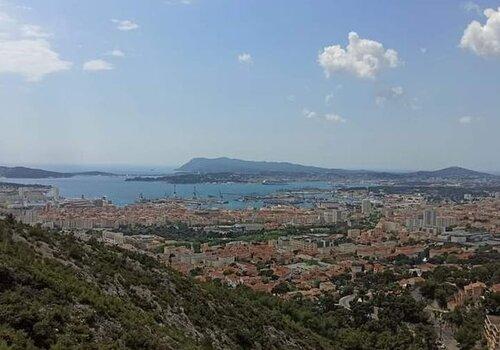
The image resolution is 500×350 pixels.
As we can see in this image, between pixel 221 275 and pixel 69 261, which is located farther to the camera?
pixel 221 275

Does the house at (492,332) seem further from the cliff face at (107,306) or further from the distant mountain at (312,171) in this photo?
the distant mountain at (312,171)

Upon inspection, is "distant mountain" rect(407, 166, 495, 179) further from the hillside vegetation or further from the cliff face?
the cliff face

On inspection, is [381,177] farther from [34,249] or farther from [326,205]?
[34,249]

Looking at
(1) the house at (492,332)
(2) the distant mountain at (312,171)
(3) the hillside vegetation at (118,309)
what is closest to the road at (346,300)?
(1) the house at (492,332)

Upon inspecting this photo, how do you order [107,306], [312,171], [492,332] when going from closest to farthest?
[107,306] → [492,332] → [312,171]

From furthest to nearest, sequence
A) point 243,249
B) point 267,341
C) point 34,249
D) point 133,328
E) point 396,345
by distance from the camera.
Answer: point 243,249
point 396,345
point 267,341
point 34,249
point 133,328

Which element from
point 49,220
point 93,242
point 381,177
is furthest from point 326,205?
point 381,177

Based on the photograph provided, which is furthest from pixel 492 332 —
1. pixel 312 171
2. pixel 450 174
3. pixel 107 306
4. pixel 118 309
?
pixel 312 171

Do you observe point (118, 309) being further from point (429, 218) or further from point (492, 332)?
point (429, 218)
